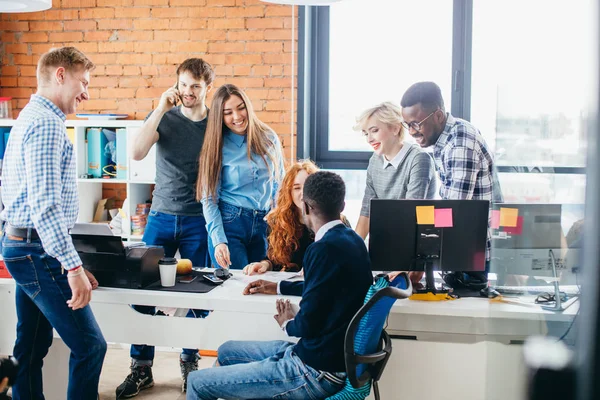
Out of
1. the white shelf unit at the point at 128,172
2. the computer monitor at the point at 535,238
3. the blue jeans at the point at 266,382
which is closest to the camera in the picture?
the computer monitor at the point at 535,238

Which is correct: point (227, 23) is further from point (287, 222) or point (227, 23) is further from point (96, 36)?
point (287, 222)

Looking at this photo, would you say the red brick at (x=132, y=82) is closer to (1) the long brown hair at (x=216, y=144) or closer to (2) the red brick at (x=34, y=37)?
(2) the red brick at (x=34, y=37)

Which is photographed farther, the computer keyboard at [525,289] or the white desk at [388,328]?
the white desk at [388,328]

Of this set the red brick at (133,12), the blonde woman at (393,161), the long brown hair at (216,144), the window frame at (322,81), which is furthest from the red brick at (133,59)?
the blonde woman at (393,161)

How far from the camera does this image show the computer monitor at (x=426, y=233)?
240 centimetres

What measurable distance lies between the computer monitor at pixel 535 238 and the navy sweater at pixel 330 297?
1268 millimetres

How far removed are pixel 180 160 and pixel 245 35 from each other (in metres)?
1.40

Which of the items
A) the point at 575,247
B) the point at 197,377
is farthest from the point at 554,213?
the point at 197,377

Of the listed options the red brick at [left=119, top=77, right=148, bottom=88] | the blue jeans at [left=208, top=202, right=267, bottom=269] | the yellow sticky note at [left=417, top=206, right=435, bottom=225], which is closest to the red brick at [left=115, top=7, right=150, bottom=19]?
the red brick at [left=119, top=77, right=148, bottom=88]

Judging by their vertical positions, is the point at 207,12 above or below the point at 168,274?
above

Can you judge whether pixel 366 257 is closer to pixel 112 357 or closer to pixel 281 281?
pixel 281 281

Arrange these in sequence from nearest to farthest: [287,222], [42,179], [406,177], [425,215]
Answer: [42,179], [425,215], [287,222], [406,177]

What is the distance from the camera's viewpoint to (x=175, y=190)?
3.25 m

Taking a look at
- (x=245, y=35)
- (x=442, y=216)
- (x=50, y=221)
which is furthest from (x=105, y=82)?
(x=442, y=216)
